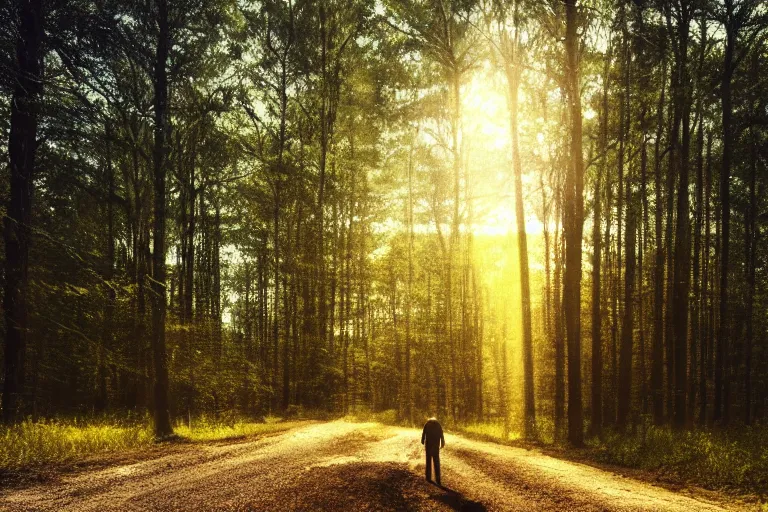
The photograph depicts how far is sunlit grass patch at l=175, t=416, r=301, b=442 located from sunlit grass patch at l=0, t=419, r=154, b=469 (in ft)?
4.68

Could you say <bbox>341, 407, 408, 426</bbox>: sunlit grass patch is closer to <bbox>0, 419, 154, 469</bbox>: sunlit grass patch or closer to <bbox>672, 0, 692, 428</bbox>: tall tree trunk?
<bbox>0, 419, 154, 469</bbox>: sunlit grass patch

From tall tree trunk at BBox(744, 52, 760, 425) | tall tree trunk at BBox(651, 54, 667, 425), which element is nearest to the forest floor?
tall tree trunk at BBox(651, 54, 667, 425)

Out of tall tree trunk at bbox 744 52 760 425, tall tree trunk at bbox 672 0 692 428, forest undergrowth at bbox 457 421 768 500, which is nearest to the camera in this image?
forest undergrowth at bbox 457 421 768 500

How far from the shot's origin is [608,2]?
12.4 m

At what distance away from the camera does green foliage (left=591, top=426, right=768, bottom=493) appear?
8453mm

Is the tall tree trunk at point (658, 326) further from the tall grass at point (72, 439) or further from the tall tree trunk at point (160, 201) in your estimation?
the tall tree trunk at point (160, 201)

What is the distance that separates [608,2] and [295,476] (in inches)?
547

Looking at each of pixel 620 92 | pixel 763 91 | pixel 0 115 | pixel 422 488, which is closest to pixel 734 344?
pixel 763 91

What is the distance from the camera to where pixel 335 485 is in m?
7.13

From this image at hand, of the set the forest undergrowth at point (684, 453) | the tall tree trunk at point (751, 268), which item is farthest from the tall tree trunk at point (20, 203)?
the tall tree trunk at point (751, 268)

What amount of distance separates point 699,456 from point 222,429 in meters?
13.0

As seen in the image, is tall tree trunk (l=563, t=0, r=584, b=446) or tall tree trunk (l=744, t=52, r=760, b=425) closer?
tall tree trunk (l=563, t=0, r=584, b=446)

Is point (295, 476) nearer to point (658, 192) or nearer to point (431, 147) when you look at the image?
point (658, 192)

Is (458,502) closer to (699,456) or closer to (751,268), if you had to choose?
(699,456)
